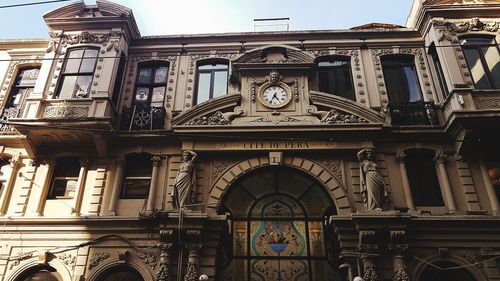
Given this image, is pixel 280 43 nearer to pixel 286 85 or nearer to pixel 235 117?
pixel 286 85

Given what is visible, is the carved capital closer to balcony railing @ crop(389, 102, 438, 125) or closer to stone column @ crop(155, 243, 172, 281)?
stone column @ crop(155, 243, 172, 281)

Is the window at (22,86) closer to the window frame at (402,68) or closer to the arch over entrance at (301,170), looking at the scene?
the arch over entrance at (301,170)

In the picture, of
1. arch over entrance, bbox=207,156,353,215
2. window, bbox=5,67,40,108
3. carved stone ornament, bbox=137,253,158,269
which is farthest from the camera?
window, bbox=5,67,40,108

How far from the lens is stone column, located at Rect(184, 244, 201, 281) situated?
13.3m

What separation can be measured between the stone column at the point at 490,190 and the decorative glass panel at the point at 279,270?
6559mm

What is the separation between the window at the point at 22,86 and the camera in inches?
717

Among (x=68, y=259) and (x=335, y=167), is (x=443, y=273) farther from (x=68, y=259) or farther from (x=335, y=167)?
(x=68, y=259)

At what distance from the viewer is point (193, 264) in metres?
13.5

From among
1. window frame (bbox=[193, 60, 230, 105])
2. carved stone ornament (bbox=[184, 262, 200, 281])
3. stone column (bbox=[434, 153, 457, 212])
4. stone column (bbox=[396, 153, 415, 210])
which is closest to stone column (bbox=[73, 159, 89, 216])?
carved stone ornament (bbox=[184, 262, 200, 281])

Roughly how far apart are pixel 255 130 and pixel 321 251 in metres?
4.89

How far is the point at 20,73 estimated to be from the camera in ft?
62.7

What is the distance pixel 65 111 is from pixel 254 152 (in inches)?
286

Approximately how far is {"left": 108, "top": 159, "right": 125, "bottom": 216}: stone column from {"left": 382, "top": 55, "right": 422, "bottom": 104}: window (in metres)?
10.8

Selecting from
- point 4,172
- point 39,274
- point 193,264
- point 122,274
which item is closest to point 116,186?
point 122,274
